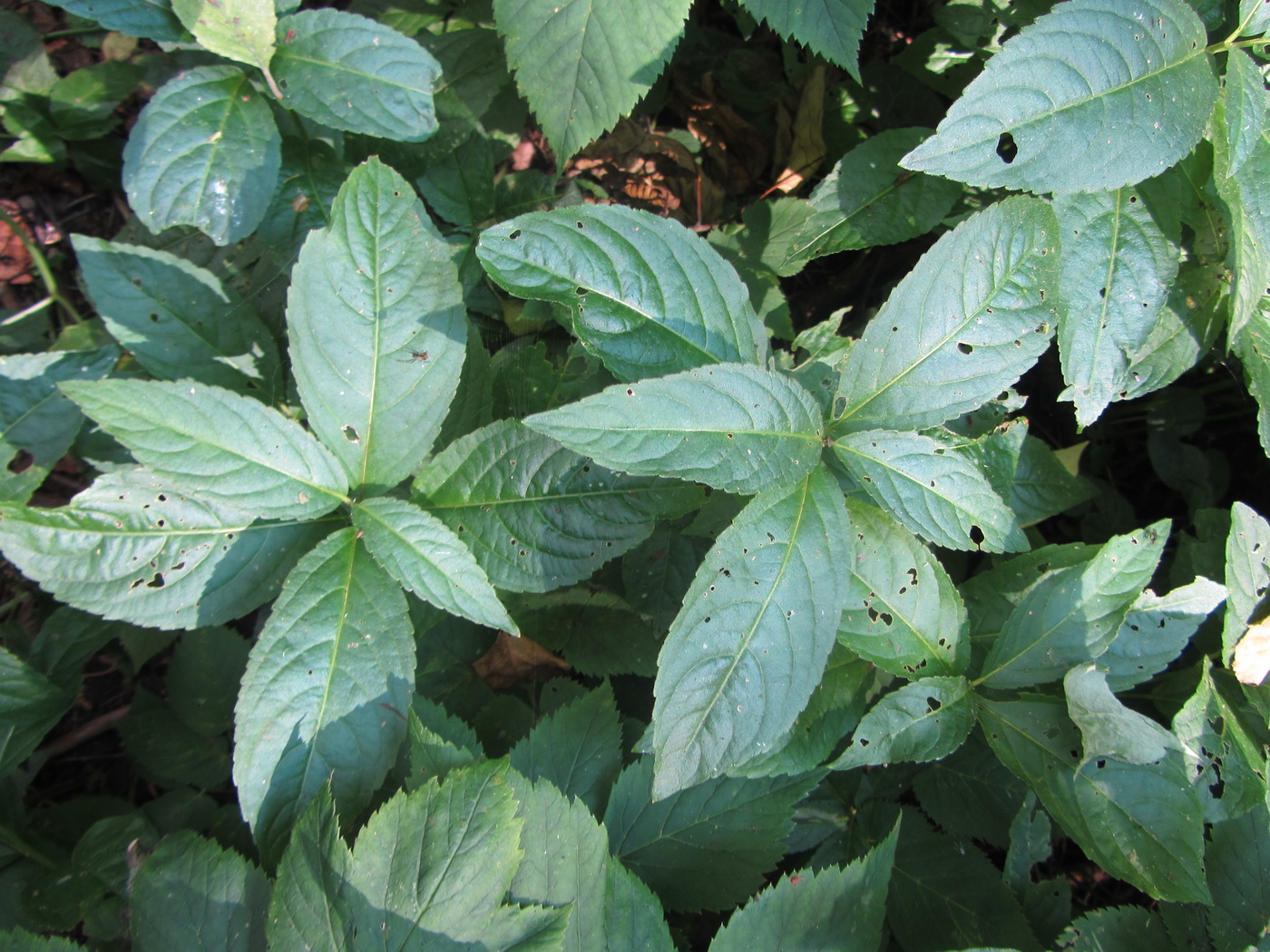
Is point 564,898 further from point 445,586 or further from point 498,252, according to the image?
point 498,252

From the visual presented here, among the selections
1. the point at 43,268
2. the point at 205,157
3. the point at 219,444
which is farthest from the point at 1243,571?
the point at 43,268

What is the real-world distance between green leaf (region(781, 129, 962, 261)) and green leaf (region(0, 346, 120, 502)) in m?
2.09

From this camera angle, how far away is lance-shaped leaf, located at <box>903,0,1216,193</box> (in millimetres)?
1418

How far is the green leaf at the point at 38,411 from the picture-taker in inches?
81.7

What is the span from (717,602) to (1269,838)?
A: 132 centimetres

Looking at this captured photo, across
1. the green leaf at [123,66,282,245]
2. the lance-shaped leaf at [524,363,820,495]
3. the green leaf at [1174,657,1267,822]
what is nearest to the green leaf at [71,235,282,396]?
the green leaf at [123,66,282,245]

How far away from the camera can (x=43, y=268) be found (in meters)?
2.73

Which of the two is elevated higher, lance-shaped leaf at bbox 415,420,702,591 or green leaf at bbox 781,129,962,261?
green leaf at bbox 781,129,962,261

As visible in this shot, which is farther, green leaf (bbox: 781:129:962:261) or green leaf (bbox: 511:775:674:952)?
green leaf (bbox: 781:129:962:261)

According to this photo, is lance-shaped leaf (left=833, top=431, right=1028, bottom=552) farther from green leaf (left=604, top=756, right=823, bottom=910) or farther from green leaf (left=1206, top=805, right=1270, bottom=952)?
green leaf (left=1206, top=805, right=1270, bottom=952)

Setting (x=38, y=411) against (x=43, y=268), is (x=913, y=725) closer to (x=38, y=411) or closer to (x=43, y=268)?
(x=38, y=411)

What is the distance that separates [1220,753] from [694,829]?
1138 mm

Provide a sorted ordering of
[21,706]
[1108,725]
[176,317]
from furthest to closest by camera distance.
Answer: [176,317] → [21,706] → [1108,725]

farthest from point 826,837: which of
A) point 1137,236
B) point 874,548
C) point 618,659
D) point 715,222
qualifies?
point 715,222
